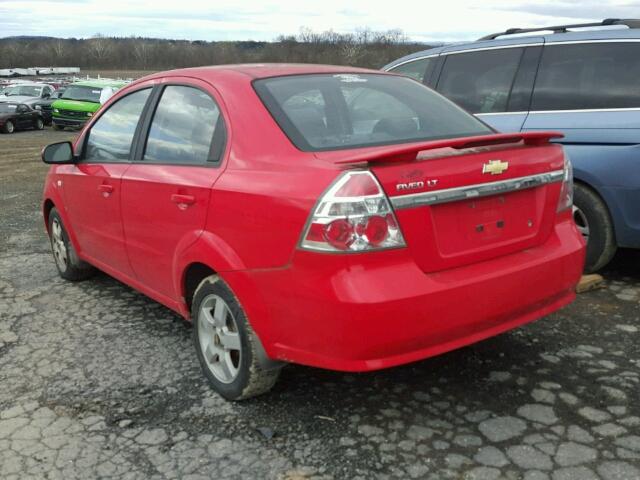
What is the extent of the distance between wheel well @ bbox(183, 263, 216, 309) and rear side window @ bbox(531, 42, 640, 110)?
3.04 meters

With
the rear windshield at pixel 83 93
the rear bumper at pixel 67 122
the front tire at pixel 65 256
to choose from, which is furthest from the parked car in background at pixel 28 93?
the front tire at pixel 65 256

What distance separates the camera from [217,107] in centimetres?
338

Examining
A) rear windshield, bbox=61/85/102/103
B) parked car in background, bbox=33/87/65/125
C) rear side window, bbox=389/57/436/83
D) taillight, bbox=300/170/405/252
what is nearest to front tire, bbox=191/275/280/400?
taillight, bbox=300/170/405/252

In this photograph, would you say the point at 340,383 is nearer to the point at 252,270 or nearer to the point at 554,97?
the point at 252,270

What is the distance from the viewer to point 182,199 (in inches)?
→ 133

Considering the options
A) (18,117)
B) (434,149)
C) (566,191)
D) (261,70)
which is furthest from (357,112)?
(18,117)

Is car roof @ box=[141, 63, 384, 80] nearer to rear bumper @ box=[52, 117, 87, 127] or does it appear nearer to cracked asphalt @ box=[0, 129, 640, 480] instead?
cracked asphalt @ box=[0, 129, 640, 480]

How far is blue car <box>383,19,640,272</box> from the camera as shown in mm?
4598

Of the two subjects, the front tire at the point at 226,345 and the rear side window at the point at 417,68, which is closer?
the front tire at the point at 226,345

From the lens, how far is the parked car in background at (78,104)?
24.9 metres

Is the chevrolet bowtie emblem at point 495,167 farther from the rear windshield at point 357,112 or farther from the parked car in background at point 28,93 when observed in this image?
the parked car in background at point 28,93

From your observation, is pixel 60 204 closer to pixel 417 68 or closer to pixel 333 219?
pixel 333 219

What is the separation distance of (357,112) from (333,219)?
0.98 metres

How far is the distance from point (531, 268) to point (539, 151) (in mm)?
570
